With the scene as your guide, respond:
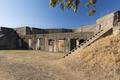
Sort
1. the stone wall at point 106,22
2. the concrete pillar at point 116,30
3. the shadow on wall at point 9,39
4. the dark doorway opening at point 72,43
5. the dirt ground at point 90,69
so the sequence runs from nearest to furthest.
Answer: the dirt ground at point 90,69 < the concrete pillar at point 116,30 < the stone wall at point 106,22 < the dark doorway opening at point 72,43 < the shadow on wall at point 9,39

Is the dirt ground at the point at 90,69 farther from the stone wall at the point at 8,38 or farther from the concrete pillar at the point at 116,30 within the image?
the stone wall at the point at 8,38

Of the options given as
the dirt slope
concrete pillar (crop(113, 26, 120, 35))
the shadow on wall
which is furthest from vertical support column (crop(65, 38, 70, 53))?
the shadow on wall

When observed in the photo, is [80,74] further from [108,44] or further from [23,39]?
[23,39]

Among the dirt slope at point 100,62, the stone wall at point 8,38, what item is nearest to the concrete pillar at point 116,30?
the dirt slope at point 100,62

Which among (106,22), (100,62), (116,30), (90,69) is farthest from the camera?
(106,22)

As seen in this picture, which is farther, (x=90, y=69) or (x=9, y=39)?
(x=9, y=39)

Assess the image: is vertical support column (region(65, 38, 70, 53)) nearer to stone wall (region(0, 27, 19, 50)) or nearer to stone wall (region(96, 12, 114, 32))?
stone wall (region(96, 12, 114, 32))

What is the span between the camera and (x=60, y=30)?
55094 mm

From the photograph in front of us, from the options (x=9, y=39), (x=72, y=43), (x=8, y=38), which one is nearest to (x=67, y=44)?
(x=72, y=43)

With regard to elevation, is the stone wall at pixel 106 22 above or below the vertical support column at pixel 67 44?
above

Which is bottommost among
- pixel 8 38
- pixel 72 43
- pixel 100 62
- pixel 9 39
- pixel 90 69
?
pixel 90 69

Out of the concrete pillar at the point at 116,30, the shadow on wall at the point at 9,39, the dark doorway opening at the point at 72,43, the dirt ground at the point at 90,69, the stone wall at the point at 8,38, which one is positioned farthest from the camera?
the stone wall at the point at 8,38

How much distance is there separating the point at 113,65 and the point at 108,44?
4.35m

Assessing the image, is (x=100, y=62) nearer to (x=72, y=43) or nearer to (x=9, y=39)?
(x=72, y=43)
